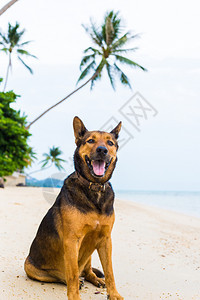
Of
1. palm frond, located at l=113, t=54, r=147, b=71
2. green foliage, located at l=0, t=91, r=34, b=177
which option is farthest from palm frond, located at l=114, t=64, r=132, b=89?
green foliage, located at l=0, t=91, r=34, b=177

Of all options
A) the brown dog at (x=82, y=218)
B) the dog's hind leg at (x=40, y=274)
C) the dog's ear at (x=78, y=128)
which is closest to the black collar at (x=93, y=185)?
the brown dog at (x=82, y=218)

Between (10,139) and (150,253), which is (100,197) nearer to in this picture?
(150,253)

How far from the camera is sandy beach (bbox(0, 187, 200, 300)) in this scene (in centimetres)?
376

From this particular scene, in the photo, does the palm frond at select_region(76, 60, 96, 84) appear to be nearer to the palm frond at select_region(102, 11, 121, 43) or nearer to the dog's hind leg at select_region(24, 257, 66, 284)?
the palm frond at select_region(102, 11, 121, 43)

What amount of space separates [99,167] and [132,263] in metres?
2.95

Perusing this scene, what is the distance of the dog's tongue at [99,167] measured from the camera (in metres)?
3.23

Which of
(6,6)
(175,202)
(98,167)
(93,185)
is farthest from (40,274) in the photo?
(175,202)

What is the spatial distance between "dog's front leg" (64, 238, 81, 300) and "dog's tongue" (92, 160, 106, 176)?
2.39ft

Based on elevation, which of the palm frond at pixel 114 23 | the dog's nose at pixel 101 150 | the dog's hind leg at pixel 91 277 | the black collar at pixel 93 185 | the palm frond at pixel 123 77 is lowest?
the dog's hind leg at pixel 91 277

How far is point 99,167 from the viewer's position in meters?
3.24

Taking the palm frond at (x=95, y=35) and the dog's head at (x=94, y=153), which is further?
the palm frond at (x=95, y=35)

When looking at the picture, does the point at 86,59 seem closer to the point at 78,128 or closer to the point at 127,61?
the point at 127,61

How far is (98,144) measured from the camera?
330 centimetres

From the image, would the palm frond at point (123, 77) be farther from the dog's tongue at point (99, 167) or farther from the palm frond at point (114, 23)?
the dog's tongue at point (99, 167)
